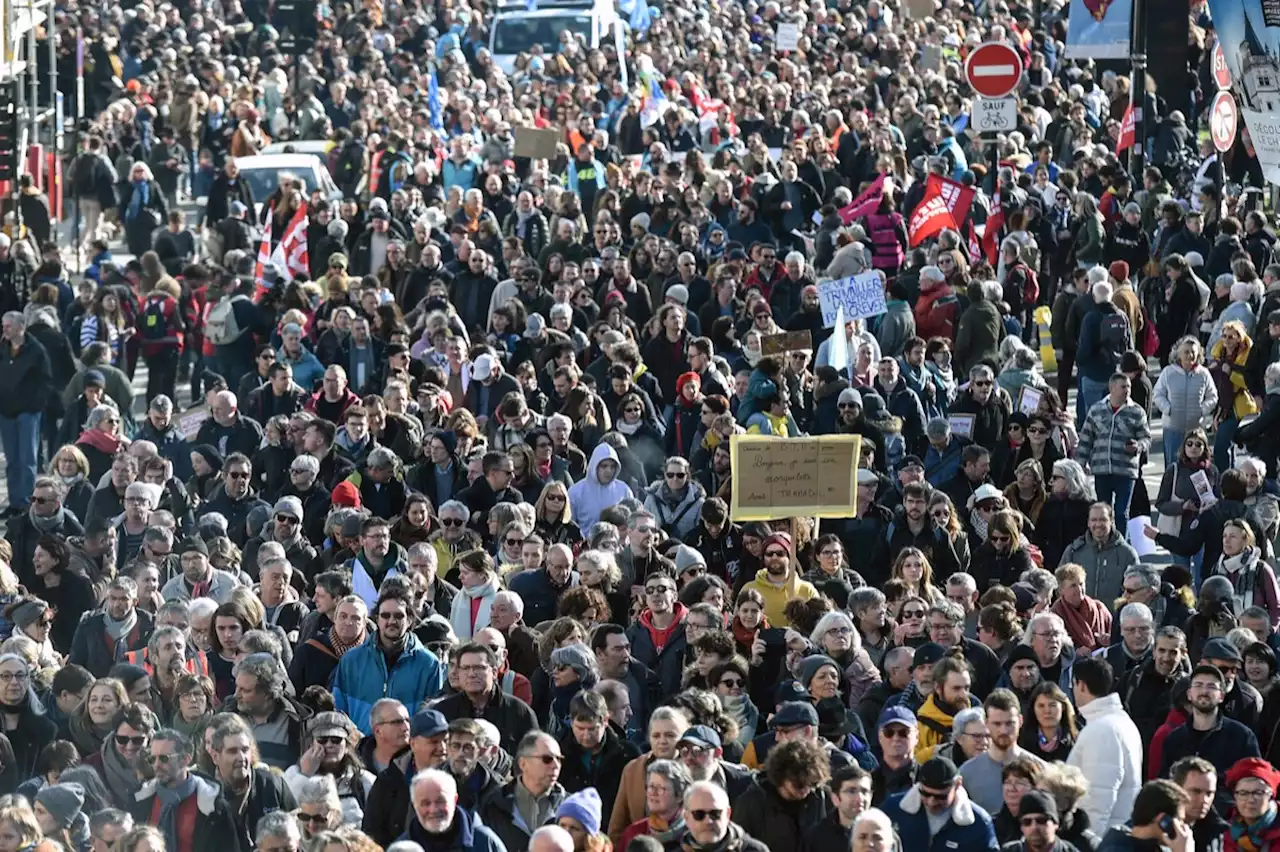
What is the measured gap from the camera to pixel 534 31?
41.8 meters

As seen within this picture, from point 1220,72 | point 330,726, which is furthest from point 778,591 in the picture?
point 1220,72

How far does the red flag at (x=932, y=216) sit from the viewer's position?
24031mm

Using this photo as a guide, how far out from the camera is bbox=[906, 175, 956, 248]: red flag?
78.8ft

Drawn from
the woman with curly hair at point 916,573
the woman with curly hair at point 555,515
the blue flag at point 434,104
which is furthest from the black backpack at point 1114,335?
the blue flag at point 434,104

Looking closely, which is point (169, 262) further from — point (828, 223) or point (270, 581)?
point (270, 581)

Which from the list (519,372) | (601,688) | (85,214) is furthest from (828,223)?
(601,688)

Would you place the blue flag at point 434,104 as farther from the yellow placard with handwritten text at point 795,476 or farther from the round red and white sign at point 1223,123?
the yellow placard with handwritten text at point 795,476

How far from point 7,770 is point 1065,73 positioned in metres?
28.0

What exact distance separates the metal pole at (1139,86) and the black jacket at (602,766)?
16161 millimetres

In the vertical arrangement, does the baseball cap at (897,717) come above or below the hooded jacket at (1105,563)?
above

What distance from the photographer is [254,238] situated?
2781 centimetres

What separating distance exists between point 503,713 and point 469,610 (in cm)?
215

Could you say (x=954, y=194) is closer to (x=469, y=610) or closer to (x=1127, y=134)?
(x=1127, y=134)

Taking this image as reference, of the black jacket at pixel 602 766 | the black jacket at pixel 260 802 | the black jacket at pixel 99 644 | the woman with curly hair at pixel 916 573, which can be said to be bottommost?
the black jacket at pixel 99 644
